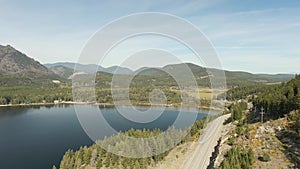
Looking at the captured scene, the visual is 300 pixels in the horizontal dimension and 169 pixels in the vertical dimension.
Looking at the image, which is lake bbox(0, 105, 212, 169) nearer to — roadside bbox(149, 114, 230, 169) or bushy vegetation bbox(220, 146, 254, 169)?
roadside bbox(149, 114, 230, 169)

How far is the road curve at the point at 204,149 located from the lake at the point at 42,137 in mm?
8751

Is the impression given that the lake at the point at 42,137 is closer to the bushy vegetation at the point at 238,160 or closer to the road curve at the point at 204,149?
the road curve at the point at 204,149

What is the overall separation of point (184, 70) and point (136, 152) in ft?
40.9

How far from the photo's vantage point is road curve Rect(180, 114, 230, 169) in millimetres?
25109

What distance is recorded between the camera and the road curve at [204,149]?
82.4 ft

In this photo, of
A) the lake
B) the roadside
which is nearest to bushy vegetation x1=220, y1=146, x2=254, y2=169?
the roadside

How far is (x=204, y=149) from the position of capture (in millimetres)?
29078

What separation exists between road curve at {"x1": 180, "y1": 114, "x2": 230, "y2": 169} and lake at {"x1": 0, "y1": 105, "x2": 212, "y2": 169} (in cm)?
875

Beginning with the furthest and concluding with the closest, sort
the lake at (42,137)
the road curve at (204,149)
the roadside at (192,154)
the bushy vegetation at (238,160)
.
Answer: the lake at (42,137)
the roadside at (192,154)
the road curve at (204,149)
the bushy vegetation at (238,160)

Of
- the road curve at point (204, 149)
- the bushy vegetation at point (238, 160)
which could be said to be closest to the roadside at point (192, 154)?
the road curve at point (204, 149)

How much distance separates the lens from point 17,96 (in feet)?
362

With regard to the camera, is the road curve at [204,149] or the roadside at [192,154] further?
the roadside at [192,154]

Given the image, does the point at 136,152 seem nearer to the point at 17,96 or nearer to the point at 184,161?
the point at 184,161

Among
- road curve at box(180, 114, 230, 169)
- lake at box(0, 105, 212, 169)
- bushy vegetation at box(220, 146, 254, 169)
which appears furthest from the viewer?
lake at box(0, 105, 212, 169)
